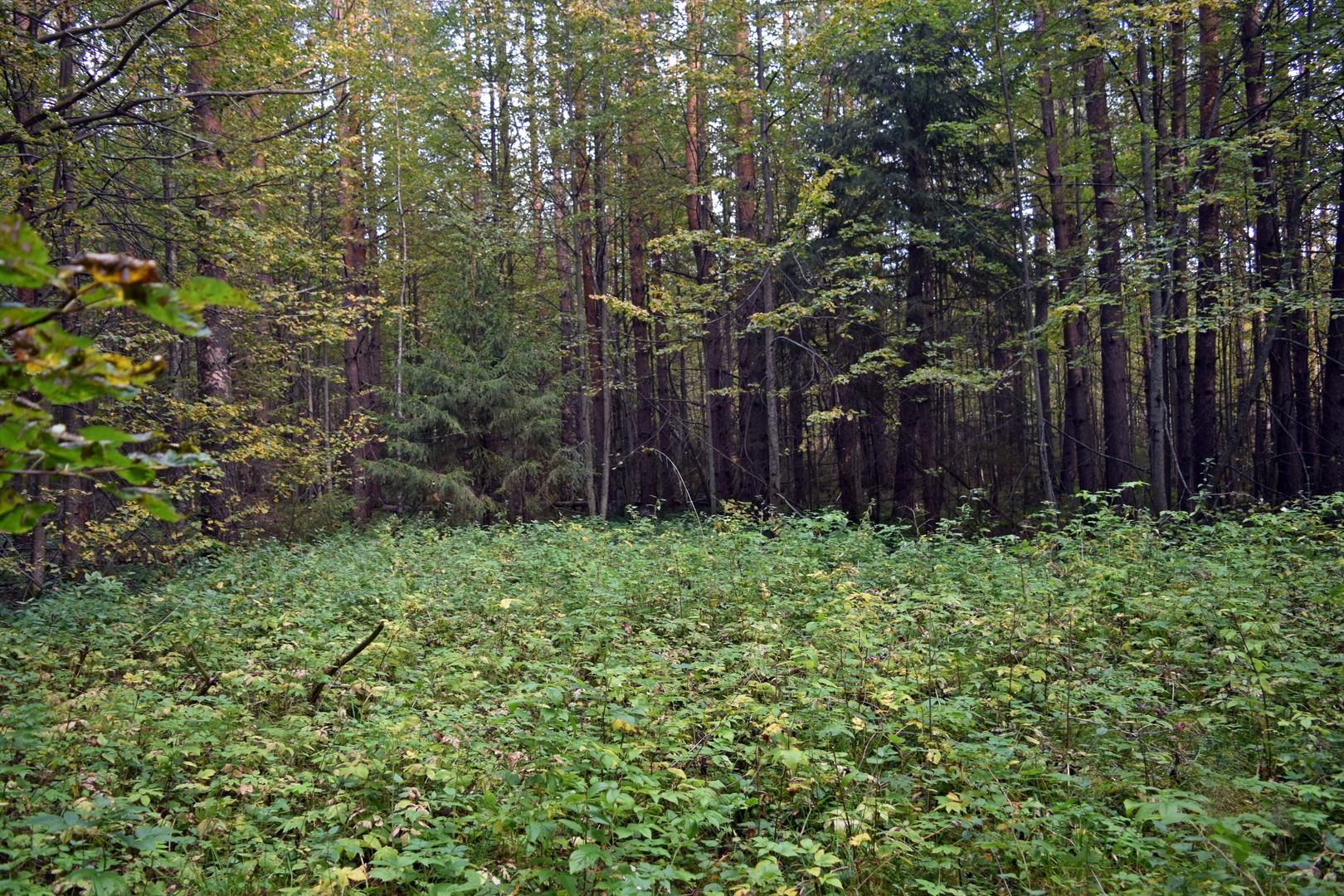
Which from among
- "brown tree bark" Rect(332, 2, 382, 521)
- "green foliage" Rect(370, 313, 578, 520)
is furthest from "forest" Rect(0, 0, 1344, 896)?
"brown tree bark" Rect(332, 2, 382, 521)

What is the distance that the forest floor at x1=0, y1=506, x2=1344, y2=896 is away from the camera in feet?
9.73

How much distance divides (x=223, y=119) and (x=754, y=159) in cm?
1020

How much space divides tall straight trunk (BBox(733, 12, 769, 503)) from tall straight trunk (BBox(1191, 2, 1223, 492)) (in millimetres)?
7029

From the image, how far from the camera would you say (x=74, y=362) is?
4.05 feet

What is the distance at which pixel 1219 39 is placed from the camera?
12.5 meters

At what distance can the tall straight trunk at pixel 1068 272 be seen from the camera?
43.6 ft

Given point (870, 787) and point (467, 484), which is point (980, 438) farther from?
point (870, 787)

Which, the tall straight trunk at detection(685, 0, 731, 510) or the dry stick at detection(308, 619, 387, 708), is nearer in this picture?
the dry stick at detection(308, 619, 387, 708)

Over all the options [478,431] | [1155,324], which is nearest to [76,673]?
[478,431]

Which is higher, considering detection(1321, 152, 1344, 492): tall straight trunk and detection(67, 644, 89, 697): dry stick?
detection(1321, 152, 1344, 492): tall straight trunk

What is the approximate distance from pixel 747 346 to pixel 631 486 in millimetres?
6821

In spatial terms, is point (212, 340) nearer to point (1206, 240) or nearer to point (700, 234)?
point (700, 234)

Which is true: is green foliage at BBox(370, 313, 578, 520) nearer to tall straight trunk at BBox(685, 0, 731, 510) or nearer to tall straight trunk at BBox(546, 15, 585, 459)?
tall straight trunk at BBox(546, 15, 585, 459)

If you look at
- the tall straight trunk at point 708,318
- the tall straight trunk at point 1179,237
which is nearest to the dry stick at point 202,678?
the tall straight trunk at point 708,318
